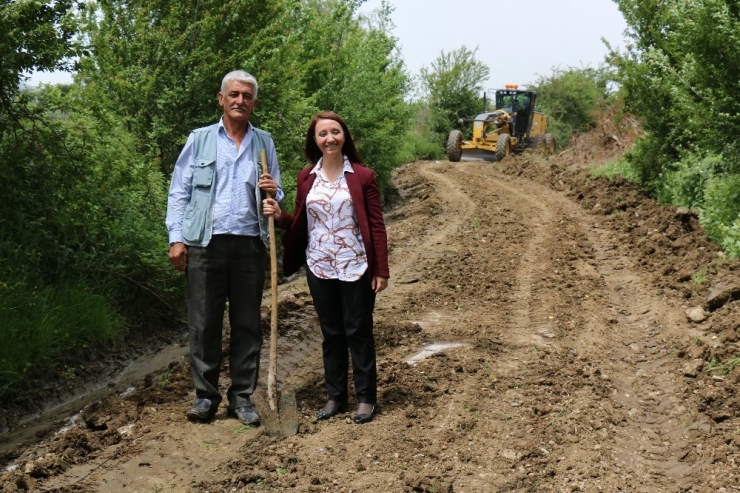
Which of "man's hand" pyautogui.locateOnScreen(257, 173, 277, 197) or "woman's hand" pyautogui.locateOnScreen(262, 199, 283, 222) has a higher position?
"man's hand" pyautogui.locateOnScreen(257, 173, 277, 197)

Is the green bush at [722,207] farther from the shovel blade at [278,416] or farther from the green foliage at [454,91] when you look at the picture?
the green foliage at [454,91]

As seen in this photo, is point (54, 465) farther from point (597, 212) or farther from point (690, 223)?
point (597, 212)

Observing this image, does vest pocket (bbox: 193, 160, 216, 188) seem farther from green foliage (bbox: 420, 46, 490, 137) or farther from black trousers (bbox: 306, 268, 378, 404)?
green foliage (bbox: 420, 46, 490, 137)

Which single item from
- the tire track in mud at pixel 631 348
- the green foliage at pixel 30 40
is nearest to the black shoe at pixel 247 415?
the tire track in mud at pixel 631 348

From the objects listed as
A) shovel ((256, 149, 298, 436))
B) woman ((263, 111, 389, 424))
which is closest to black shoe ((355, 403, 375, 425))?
woman ((263, 111, 389, 424))

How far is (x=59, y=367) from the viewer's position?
6828mm

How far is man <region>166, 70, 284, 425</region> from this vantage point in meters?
5.11

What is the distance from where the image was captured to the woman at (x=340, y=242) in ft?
16.8

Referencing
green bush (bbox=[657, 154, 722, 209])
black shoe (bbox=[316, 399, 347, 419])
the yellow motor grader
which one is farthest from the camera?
the yellow motor grader

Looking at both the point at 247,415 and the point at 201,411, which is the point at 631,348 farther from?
the point at 201,411

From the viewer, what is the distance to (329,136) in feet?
16.6

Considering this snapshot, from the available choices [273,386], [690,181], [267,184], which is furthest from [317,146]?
[690,181]

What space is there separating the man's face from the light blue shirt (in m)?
0.14

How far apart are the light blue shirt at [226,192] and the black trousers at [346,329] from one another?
543 millimetres
